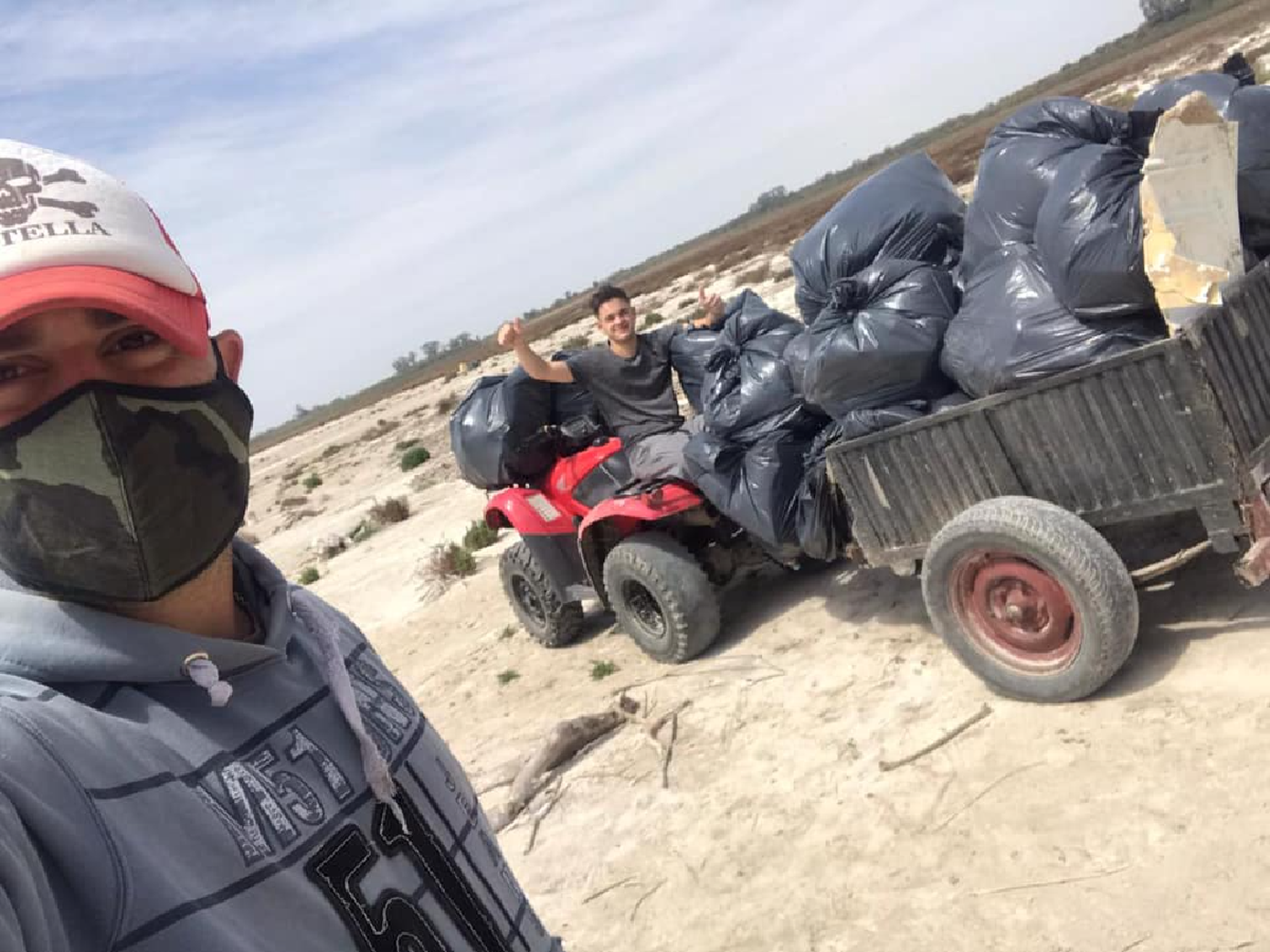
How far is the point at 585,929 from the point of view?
3.50 m

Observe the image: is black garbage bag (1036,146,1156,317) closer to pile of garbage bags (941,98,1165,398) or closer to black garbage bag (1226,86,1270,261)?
pile of garbage bags (941,98,1165,398)

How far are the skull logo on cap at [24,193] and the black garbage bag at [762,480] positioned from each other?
12.5 feet

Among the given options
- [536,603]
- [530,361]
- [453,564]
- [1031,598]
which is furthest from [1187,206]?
[453,564]

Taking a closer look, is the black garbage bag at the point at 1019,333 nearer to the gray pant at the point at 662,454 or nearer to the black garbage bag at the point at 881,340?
the black garbage bag at the point at 881,340

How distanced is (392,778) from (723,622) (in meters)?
4.55

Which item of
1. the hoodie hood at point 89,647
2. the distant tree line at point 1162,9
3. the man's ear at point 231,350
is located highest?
the distant tree line at point 1162,9

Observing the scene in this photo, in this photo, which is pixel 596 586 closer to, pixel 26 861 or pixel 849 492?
pixel 849 492

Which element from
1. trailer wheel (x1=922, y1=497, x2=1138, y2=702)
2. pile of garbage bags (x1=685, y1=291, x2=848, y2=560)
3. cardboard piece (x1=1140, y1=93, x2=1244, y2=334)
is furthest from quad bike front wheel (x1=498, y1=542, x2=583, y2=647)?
cardboard piece (x1=1140, y1=93, x2=1244, y2=334)

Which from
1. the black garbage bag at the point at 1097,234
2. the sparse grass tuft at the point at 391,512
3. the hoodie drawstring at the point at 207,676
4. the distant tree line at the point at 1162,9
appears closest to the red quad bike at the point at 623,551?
the black garbage bag at the point at 1097,234

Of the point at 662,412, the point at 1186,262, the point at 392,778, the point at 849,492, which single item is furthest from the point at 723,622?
the point at 392,778

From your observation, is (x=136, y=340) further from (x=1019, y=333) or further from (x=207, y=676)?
(x=1019, y=333)

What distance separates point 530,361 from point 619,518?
3.41 ft

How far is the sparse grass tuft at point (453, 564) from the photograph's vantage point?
9.17 metres

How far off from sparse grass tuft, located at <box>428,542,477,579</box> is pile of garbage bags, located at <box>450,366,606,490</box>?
9.97 ft
